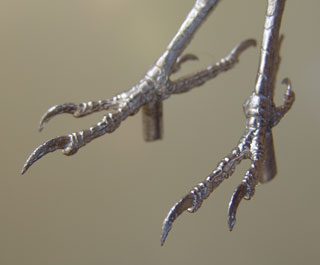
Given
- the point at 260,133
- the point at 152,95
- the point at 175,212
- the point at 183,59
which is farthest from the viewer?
the point at 183,59

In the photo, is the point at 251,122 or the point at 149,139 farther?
the point at 149,139

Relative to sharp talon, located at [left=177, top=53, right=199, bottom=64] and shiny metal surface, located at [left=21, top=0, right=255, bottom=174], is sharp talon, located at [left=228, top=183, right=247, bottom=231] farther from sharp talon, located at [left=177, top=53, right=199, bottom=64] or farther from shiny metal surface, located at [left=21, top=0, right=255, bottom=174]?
sharp talon, located at [left=177, top=53, right=199, bottom=64]

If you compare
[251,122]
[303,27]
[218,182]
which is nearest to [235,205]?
[218,182]

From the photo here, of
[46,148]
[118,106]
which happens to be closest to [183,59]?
[118,106]

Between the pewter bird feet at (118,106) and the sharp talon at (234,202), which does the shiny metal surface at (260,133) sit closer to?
the sharp talon at (234,202)

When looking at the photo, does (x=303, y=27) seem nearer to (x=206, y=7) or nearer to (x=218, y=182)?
(x=206, y=7)

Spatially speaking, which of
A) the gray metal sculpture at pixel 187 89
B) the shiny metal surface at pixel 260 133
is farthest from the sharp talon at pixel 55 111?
the shiny metal surface at pixel 260 133

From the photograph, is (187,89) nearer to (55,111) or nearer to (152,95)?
(152,95)
